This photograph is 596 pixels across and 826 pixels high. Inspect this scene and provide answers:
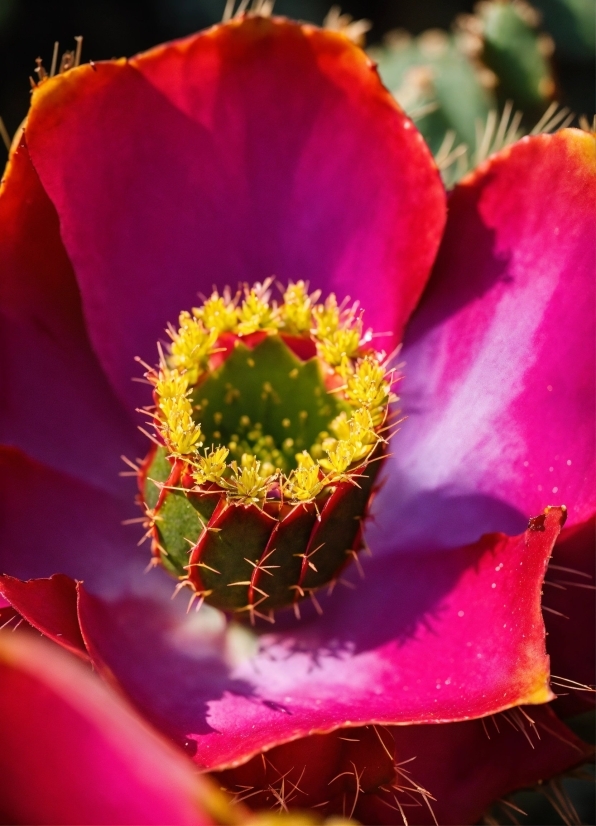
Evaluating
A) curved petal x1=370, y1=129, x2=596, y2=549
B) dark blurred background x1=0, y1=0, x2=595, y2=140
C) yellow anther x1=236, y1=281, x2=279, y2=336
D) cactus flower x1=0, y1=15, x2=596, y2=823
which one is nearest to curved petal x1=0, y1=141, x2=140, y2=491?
cactus flower x1=0, y1=15, x2=596, y2=823

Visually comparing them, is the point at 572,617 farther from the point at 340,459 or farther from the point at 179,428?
the point at 179,428

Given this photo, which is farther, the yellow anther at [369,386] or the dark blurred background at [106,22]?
the dark blurred background at [106,22]

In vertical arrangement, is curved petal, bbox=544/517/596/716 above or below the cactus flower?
below

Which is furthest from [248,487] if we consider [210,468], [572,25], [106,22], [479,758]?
[106,22]

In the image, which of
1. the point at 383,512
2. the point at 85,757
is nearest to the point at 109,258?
the point at 383,512

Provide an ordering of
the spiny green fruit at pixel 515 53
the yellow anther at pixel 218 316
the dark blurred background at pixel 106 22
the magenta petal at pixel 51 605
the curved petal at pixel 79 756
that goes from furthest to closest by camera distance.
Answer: the dark blurred background at pixel 106 22 < the spiny green fruit at pixel 515 53 < the yellow anther at pixel 218 316 < the magenta petal at pixel 51 605 < the curved petal at pixel 79 756

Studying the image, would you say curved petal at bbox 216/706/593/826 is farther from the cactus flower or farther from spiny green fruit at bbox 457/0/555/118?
spiny green fruit at bbox 457/0/555/118

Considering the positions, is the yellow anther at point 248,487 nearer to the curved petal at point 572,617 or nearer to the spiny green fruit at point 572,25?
the curved petal at point 572,617

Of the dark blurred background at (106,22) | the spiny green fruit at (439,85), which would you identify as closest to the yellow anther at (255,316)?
the spiny green fruit at (439,85)
